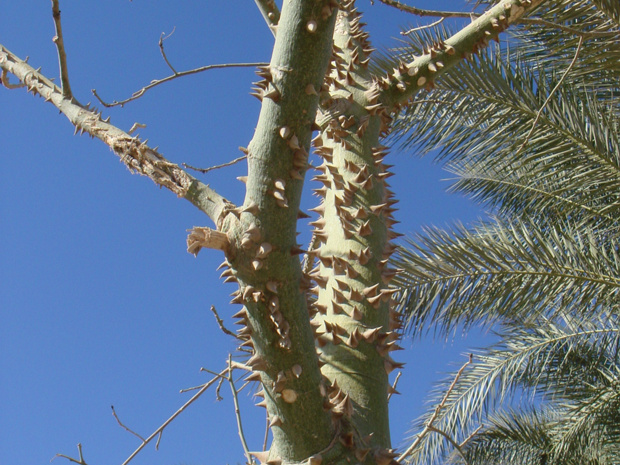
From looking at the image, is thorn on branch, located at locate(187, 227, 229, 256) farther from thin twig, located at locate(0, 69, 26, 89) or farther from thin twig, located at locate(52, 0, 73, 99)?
thin twig, located at locate(0, 69, 26, 89)

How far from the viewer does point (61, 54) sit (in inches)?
66.1

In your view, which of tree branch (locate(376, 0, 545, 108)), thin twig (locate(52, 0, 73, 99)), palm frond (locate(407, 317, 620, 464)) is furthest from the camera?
palm frond (locate(407, 317, 620, 464))

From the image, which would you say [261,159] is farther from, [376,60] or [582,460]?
[582,460]

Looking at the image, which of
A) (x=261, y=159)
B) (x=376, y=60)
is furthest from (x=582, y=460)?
(x=261, y=159)

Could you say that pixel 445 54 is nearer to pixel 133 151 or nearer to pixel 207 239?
pixel 133 151

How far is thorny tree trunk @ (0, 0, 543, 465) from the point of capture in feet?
4.36

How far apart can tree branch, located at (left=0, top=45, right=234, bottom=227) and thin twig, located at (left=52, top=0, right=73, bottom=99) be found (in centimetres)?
3

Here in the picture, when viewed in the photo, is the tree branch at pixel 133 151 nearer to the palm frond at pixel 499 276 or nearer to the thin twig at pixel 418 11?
the thin twig at pixel 418 11

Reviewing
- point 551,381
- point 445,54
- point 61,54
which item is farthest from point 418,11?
point 551,381

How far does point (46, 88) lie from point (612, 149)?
13.7 ft

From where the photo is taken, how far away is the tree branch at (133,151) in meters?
1.44

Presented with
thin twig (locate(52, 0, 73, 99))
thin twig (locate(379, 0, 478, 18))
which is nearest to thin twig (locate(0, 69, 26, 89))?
thin twig (locate(52, 0, 73, 99))

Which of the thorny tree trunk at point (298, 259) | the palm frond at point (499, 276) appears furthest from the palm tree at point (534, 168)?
the thorny tree trunk at point (298, 259)

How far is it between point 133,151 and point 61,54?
1.25 feet
